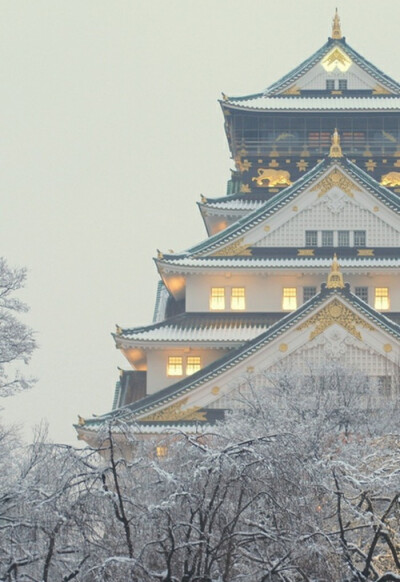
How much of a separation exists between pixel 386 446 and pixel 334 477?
6.45m

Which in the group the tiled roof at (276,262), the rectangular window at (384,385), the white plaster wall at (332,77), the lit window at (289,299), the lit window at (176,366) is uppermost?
the white plaster wall at (332,77)

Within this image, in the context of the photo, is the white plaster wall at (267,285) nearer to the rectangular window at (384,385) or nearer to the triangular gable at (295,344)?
the triangular gable at (295,344)

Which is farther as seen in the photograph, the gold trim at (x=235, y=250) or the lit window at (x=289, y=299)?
the gold trim at (x=235, y=250)

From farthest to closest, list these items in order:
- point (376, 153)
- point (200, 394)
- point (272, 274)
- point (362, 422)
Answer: point (376, 153)
point (272, 274)
point (200, 394)
point (362, 422)

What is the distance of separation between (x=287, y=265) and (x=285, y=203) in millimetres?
3121

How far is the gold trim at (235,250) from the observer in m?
63.0

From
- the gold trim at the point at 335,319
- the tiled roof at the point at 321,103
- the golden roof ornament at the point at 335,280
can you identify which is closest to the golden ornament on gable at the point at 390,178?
the tiled roof at the point at 321,103

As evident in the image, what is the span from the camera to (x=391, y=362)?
5416 centimetres

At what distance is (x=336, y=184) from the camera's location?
63.7 meters

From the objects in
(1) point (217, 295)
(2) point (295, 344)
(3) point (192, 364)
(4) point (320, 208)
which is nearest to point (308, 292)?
(4) point (320, 208)

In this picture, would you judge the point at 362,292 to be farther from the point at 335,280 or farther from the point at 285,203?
the point at 335,280

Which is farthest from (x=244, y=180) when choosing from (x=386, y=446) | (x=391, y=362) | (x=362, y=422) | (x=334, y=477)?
(x=334, y=477)

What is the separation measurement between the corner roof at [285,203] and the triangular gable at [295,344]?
29.9 feet

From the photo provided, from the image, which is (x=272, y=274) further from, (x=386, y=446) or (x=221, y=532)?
(x=221, y=532)
